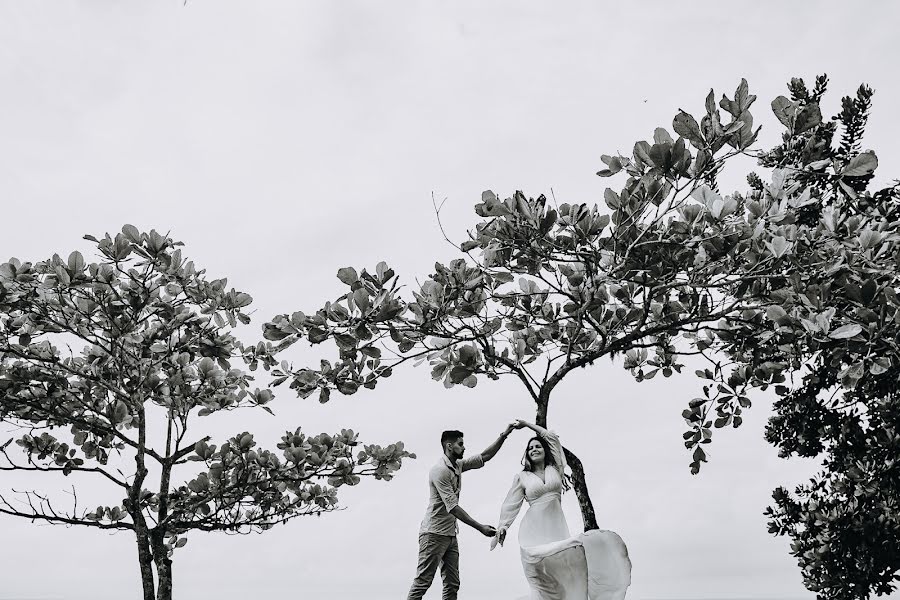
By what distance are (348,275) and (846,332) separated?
360cm

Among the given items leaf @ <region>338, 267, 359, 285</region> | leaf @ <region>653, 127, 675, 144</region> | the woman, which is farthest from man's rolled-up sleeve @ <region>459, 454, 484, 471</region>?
leaf @ <region>653, 127, 675, 144</region>

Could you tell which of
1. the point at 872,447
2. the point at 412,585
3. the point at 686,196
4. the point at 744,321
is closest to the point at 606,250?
the point at 686,196

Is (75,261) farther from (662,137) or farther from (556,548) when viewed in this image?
(662,137)

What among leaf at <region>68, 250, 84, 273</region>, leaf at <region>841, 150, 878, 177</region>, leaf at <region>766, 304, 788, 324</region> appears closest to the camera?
leaf at <region>766, 304, 788, 324</region>

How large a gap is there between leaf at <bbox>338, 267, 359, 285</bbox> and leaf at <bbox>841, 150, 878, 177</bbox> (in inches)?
151

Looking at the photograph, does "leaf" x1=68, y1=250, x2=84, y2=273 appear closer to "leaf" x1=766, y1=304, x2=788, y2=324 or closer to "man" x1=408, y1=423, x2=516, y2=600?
"man" x1=408, y1=423, x2=516, y2=600

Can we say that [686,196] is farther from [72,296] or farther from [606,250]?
[72,296]

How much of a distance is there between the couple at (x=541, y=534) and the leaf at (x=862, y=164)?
3.12 m

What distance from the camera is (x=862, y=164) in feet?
21.7

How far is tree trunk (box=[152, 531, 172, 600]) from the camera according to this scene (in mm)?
9297

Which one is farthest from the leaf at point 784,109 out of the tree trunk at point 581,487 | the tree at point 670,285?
the tree trunk at point 581,487

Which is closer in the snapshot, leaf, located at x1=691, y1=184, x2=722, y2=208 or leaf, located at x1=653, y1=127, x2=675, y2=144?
leaf, located at x1=653, y1=127, x2=675, y2=144

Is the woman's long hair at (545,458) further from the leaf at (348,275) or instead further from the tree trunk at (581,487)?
the leaf at (348,275)

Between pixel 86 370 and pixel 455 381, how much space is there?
14.1ft
